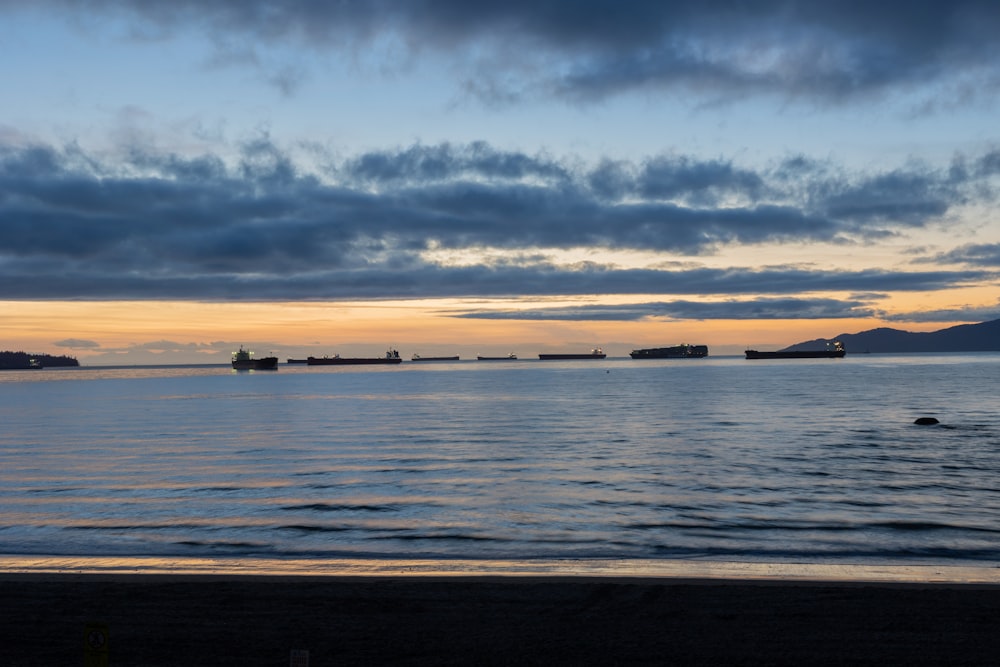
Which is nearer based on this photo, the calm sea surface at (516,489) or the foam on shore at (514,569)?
the foam on shore at (514,569)

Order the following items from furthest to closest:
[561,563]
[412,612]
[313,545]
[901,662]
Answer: [313,545], [561,563], [412,612], [901,662]

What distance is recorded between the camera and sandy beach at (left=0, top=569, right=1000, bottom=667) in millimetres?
10609

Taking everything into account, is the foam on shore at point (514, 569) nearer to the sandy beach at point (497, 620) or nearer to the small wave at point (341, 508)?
the sandy beach at point (497, 620)

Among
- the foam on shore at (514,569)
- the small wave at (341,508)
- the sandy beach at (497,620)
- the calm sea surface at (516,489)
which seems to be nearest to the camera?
the sandy beach at (497,620)

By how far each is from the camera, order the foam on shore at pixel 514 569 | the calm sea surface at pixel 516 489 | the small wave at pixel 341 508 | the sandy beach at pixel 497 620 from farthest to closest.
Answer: the small wave at pixel 341 508 < the calm sea surface at pixel 516 489 < the foam on shore at pixel 514 569 < the sandy beach at pixel 497 620

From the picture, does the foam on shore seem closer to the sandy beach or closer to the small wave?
the sandy beach

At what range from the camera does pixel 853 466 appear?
37094 mm

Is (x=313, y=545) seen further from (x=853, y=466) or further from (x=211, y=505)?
(x=853, y=466)

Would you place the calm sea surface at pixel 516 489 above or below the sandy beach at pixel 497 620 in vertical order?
below

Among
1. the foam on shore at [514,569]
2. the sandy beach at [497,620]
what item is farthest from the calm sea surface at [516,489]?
the sandy beach at [497,620]

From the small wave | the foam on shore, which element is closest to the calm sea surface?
the small wave

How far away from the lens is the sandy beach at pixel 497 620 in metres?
10.6

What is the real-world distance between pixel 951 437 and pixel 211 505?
Answer: 45.1 metres

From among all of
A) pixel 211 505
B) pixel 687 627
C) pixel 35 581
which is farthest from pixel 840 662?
pixel 211 505
